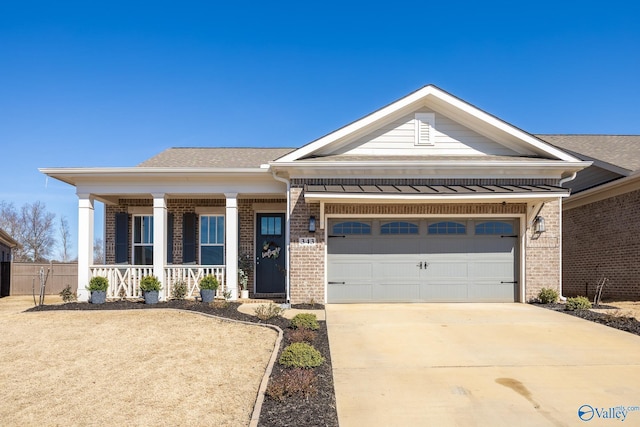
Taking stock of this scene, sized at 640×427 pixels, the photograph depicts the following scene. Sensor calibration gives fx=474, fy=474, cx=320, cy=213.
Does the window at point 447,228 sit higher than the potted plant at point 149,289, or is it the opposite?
the window at point 447,228

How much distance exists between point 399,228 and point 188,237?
247 inches

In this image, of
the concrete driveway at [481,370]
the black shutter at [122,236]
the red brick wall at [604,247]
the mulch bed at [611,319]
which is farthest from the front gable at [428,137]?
the black shutter at [122,236]

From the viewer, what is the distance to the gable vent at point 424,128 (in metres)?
12.5

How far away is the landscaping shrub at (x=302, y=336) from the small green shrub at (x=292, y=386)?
195 cm

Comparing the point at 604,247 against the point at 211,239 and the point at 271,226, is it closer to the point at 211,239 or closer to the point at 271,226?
the point at 271,226

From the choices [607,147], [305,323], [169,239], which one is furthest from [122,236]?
[607,147]

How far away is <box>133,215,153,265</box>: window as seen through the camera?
47.2 feet

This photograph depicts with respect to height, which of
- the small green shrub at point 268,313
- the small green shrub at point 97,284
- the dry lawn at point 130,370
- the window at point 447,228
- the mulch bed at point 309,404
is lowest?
the dry lawn at point 130,370

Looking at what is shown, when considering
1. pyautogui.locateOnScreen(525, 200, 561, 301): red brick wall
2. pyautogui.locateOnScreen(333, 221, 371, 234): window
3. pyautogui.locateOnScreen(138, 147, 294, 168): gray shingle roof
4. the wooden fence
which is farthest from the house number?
the wooden fence

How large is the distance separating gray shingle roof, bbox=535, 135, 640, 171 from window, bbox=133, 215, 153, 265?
13489 millimetres

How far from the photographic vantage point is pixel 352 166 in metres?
11.6

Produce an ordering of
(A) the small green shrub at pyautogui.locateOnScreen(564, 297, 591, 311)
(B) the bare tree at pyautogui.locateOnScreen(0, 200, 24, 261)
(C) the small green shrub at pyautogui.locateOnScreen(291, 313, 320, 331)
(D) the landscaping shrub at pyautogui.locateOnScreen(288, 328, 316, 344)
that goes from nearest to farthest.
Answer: (D) the landscaping shrub at pyautogui.locateOnScreen(288, 328, 316, 344)
(C) the small green shrub at pyautogui.locateOnScreen(291, 313, 320, 331)
(A) the small green shrub at pyautogui.locateOnScreen(564, 297, 591, 311)
(B) the bare tree at pyautogui.locateOnScreen(0, 200, 24, 261)

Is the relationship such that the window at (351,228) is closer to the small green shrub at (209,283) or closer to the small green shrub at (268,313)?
the small green shrub at (268,313)

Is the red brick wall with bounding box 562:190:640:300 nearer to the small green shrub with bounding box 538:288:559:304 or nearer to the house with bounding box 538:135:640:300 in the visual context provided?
the house with bounding box 538:135:640:300
